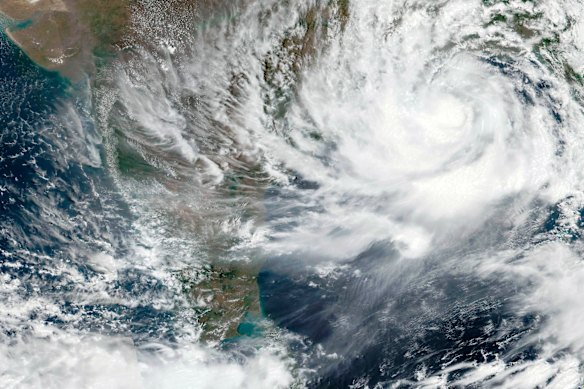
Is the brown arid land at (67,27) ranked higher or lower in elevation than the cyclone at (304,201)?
higher

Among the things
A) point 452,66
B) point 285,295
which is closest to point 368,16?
point 452,66

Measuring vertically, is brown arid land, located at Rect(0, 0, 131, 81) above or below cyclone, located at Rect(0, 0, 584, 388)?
above

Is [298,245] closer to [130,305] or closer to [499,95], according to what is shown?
[130,305]

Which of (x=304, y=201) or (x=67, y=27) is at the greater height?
(x=67, y=27)

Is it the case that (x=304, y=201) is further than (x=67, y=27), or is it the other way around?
(x=304, y=201)

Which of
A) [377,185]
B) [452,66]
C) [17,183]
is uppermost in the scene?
[452,66]

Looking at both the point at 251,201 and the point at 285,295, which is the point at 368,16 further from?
the point at 285,295

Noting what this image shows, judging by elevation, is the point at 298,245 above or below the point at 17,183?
below

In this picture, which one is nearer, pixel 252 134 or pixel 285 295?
pixel 252 134
